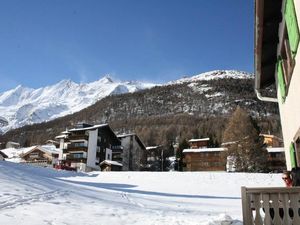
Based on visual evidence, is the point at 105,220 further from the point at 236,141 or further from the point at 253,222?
the point at 236,141

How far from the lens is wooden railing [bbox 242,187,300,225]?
612 centimetres

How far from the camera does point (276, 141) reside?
106 m

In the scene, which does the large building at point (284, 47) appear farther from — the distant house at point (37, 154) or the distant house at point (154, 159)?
the distant house at point (37, 154)

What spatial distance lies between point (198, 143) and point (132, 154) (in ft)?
71.2

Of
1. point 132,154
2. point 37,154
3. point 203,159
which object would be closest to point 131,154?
point 132,154

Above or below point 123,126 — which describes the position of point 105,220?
below

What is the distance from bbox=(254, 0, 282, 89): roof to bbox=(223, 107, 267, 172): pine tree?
38.5 meters

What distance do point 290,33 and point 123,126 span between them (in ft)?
504

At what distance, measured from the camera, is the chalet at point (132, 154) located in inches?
3600

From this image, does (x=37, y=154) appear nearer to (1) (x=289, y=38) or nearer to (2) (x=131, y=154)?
(2) (x=131, y=154)

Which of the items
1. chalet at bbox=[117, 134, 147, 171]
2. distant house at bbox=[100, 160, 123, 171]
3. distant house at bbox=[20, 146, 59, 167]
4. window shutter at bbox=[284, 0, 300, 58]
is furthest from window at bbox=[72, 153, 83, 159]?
window shutter at bbox=[284, 0, 300, 58]

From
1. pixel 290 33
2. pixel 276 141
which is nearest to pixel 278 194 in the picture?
pixel 290 33

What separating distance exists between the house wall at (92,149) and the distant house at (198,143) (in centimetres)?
3232

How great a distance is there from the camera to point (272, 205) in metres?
6.27
